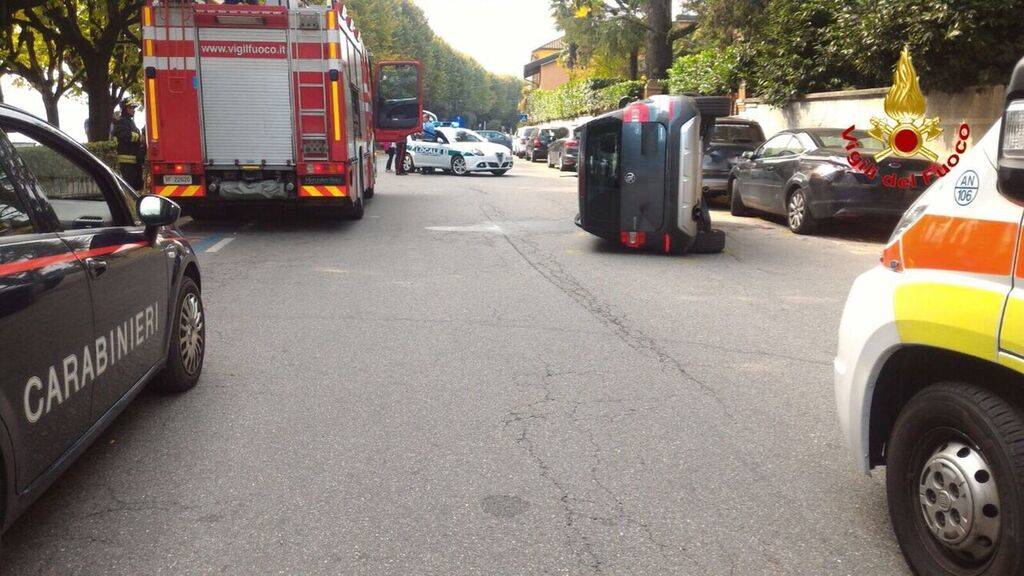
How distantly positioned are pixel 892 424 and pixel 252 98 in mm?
11037

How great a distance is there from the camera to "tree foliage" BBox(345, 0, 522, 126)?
6819 cm

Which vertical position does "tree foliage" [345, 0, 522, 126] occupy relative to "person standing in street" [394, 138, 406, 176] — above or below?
above

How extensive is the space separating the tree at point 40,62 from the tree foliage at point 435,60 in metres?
23.9

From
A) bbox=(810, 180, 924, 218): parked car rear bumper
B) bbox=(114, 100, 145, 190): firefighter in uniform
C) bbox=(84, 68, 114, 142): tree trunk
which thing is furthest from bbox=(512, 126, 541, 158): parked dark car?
bbox=(810, 180, 924, 218): parked car rear bumper

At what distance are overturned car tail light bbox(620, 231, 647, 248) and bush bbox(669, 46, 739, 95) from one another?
15288 millimetres

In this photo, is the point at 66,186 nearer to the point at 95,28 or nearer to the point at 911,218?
the point at 911,218

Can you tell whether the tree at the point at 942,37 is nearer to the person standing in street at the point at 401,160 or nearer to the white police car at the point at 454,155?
the white police car at the point at 454,155

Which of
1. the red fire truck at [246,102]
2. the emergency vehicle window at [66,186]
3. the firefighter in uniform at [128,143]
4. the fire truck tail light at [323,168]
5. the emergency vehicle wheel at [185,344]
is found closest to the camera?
the emergency vehicle window at [66,186]

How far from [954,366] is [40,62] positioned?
40863 mm

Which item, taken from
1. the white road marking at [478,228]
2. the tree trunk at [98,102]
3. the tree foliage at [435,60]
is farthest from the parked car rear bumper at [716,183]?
the tree foliage at [435,60]

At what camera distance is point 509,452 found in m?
4.36

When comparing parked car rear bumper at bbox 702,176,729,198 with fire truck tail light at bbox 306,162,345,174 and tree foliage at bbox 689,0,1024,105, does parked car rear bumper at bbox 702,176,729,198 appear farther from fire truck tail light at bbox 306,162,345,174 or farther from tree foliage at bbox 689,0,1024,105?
fire truck tail light at bbox 306,162,345,174

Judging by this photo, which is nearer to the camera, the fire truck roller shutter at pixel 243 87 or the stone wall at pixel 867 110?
the fire truck roller shutter at pixel 243 87

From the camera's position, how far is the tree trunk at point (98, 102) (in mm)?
23016
